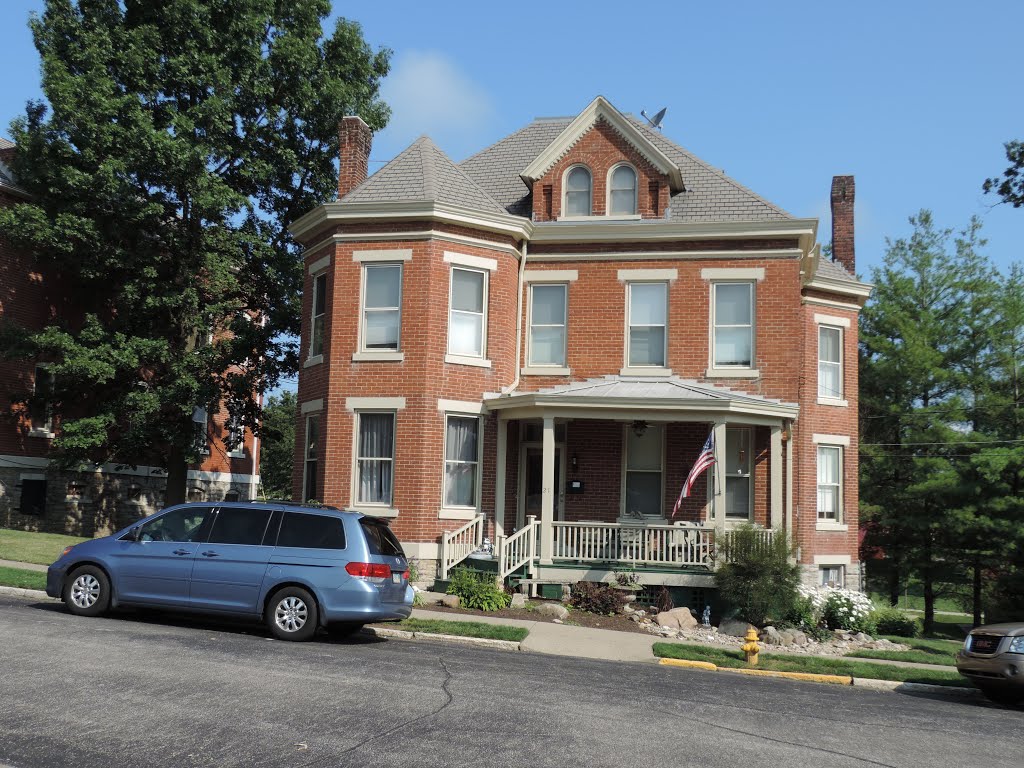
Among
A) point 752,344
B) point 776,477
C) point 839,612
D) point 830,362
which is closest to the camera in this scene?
point 839,612

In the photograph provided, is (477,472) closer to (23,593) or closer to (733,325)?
(733,325)

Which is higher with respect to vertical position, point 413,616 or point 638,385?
point 638,385

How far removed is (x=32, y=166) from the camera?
83.5 feet

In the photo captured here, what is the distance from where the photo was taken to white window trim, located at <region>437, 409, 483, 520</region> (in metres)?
20.2

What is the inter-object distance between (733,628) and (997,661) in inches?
225

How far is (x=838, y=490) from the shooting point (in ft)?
78.9

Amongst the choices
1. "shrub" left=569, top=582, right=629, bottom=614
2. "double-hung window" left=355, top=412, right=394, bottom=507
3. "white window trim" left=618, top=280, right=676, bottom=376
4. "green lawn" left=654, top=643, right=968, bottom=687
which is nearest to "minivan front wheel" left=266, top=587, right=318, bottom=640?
"green lawn" left=654, top=643, right=968, bottom=687

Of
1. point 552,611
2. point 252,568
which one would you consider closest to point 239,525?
point 252,568

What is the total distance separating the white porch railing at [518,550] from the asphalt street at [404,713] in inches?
254

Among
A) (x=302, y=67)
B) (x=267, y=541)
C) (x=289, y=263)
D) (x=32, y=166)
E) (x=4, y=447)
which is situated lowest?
(x=267, y=541)

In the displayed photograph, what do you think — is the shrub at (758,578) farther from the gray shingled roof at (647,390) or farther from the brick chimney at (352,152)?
the brick chimney at (352,152)

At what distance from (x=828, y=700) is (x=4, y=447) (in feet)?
78.6

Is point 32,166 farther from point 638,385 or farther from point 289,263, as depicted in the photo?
point 638,385

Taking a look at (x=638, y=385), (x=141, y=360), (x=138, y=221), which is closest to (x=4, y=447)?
(x=141, y=360)
